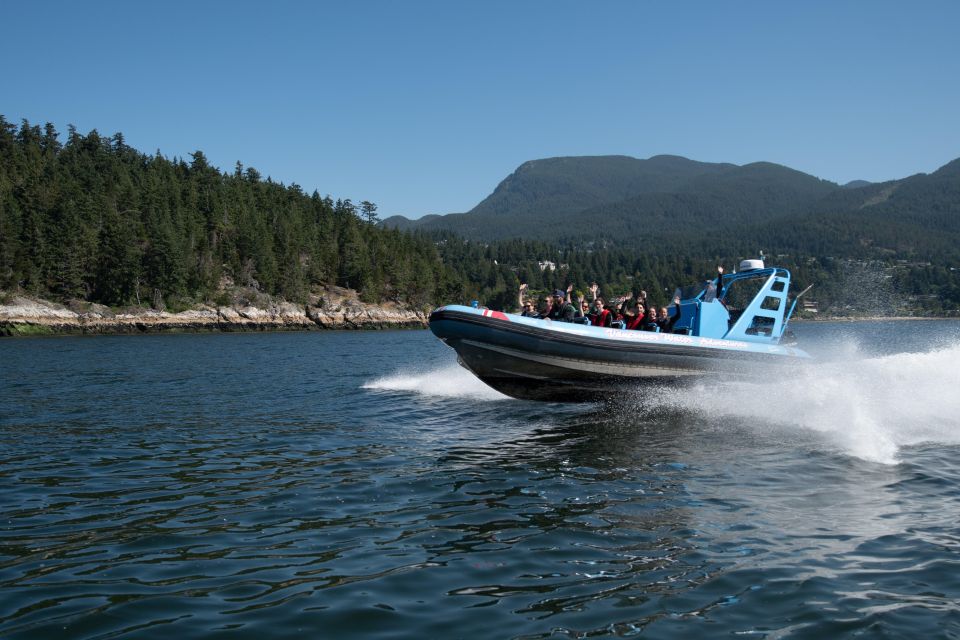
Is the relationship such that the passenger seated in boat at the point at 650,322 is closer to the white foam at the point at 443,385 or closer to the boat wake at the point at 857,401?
the boat wake at the point at 857,401

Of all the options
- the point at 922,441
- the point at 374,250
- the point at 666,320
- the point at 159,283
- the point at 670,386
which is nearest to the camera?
the point at 922,441

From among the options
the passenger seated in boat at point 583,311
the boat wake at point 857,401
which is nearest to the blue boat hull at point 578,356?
the boat wake at point 857,401

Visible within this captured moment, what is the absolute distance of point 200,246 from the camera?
89.1 metres

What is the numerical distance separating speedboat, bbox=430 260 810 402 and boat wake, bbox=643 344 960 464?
50 centimetres

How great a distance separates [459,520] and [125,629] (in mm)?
3109

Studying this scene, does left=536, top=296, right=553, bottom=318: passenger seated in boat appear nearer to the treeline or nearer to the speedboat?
the speedboat

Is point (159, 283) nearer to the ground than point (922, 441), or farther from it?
farther from it

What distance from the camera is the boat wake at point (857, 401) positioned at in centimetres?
1098

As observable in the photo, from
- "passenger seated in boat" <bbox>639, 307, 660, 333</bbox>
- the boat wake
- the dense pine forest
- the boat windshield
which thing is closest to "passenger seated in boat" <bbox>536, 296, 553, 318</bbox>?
"passenger seated in boat" <bbox>639, 307, 660, 333</bbox>

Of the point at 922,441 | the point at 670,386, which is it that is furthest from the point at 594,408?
the point at 922,441

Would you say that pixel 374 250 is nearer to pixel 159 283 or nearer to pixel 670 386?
pixel 159 283

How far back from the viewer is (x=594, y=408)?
47.9ft

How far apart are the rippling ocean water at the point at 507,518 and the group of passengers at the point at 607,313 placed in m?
1.66

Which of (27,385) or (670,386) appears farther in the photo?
(27,385)
